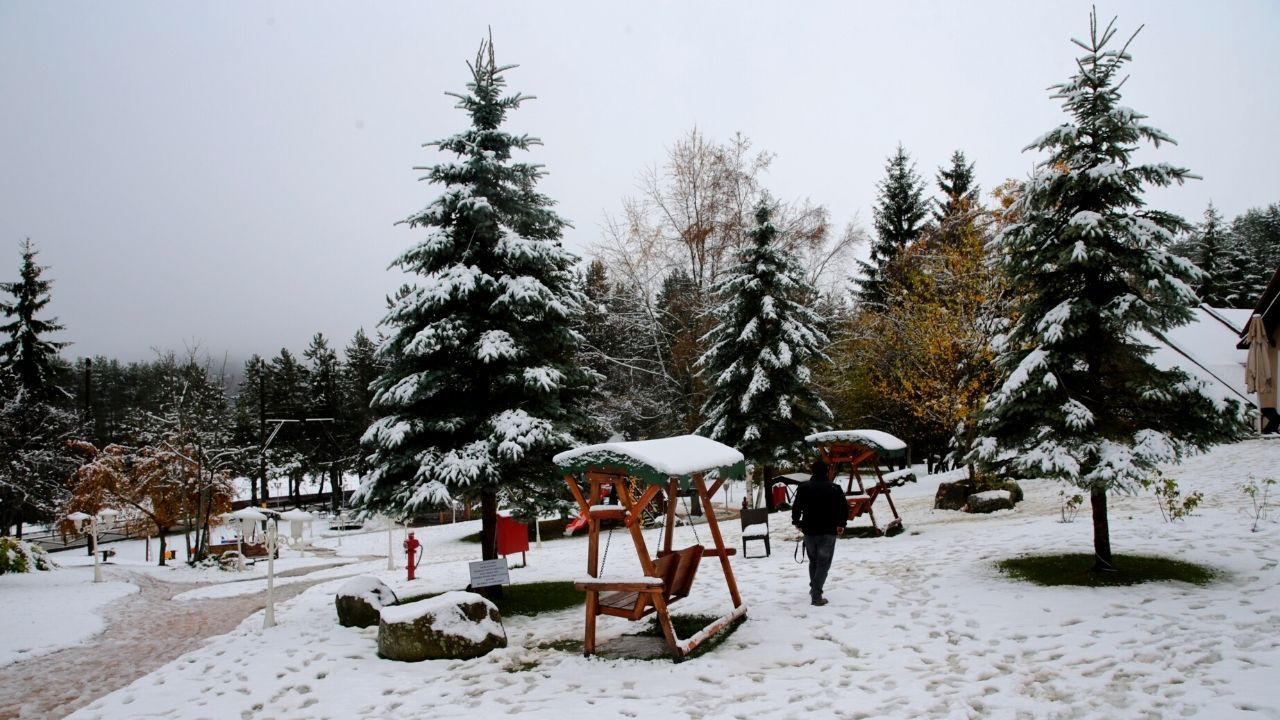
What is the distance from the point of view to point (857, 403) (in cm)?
2928

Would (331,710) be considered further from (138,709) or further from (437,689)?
(138,709)

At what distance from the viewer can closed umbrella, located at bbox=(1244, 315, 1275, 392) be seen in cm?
1154

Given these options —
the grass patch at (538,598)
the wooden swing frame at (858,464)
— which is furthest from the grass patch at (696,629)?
the wooden swing frame at (858,464)

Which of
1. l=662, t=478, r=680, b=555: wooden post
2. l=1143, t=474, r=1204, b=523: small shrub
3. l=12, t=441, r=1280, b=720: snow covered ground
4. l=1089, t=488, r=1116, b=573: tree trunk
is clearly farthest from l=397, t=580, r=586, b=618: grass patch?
l=1143, t=474, r=1204, b=523: small shrub

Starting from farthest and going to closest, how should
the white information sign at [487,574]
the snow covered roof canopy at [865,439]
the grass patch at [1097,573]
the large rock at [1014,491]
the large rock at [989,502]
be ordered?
the large rock at [1014,491] < the large rock at [989,502] < the snow covered roof canopy at [865,439] < the white information sign at [487,574] < the grass patch at [1097,573]

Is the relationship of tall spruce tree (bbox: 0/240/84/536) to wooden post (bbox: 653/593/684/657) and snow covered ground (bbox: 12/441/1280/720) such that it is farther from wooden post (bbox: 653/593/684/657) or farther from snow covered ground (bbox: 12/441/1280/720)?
wooden post (bbox: 653/593/684/657)

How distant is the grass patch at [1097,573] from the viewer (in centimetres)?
850

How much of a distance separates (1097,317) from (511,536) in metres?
12.4

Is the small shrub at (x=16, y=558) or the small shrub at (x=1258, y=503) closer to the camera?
the small shrub at (x=1258, y=503)

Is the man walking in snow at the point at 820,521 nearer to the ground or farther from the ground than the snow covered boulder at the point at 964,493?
farther from the ground

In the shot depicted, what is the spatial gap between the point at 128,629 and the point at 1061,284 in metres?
16.5

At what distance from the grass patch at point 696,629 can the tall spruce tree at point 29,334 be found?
120ft

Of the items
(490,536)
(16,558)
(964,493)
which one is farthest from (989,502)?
(16,558)

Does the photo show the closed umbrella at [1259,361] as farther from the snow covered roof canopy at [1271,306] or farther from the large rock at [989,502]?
the large rock at [989,502]
